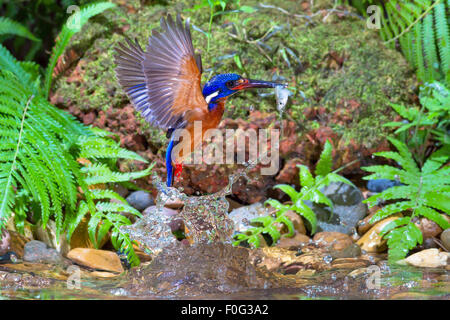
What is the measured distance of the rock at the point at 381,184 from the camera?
13.4ft

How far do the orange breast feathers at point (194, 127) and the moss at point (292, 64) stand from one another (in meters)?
1.84

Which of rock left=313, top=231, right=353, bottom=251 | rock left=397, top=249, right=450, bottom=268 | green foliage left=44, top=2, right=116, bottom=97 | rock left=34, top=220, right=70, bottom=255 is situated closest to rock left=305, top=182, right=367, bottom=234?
rock left=313, top=231, right=353, bottom=251

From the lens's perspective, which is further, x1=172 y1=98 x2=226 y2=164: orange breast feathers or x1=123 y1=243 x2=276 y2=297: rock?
x1=123 y1=243 x2=276 y2=297: rock

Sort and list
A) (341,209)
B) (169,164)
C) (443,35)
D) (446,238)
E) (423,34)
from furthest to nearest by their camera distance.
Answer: (423,34)
(443,35)
(341,209)
(446,238)
(169,164)

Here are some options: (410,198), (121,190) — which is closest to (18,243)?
(121,190)

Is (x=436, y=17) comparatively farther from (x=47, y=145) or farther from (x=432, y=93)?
(x=47, y=145)

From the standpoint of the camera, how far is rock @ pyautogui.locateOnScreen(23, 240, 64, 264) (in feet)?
10.2

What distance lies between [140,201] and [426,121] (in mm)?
2261

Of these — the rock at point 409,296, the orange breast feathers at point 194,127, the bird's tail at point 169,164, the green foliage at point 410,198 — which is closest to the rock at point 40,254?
the bird's tail at point 169,164

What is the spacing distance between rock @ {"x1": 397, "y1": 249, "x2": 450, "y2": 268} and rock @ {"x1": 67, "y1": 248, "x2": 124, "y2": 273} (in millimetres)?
1751

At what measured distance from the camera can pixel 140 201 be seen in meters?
3.86

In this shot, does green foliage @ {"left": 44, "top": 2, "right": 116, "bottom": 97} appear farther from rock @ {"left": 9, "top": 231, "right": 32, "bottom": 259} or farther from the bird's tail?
the bird's tail

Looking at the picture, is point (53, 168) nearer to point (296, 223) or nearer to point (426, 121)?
point (296, 223)
